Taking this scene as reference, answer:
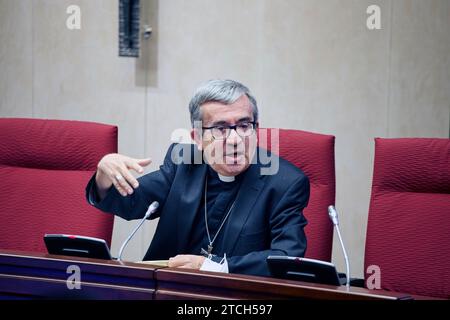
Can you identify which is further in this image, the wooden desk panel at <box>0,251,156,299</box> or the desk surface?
the wooden desk panel at <box>0,251,156,299</box>

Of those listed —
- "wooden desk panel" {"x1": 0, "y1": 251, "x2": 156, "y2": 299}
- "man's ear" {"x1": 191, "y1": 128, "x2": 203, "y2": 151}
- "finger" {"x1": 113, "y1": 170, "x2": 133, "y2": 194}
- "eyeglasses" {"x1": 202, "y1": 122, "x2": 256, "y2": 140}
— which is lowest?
"wooden desk panel" {"x1": 0, "y1": 251, "x2": 156, "y2": 299}

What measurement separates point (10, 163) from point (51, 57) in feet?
4.00

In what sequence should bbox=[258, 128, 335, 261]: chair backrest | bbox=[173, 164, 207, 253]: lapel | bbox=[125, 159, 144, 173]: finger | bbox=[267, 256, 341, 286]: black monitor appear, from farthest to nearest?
bbox=[258, 128, 335, 261]: chair backrest → bbox=[173, 164, 207, 253]: lapel → bbox=[125, 159, 144, 173]: finger → bbox=[267, 256, 341, 286]: black monitor

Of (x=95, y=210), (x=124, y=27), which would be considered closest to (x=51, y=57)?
(x=124, y=27)

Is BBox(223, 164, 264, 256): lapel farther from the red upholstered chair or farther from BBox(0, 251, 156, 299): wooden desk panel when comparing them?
BBox(0, 251, 156, 299): wooden desk panel

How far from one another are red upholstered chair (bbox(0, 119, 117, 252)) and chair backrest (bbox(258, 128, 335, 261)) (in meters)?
0.66

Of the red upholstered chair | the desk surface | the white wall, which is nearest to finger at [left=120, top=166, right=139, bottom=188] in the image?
the desk surface

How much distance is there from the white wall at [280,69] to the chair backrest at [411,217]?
110 cm

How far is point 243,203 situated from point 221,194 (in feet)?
0.41

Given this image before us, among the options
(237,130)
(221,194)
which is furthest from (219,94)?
(221,194)

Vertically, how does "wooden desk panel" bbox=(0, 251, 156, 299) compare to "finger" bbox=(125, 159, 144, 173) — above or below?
below

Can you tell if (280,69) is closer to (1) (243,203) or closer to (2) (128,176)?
(1) (243,203)

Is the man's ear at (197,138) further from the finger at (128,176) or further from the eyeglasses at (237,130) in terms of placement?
the finger at (128,176)

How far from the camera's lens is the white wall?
3557 millimetres
